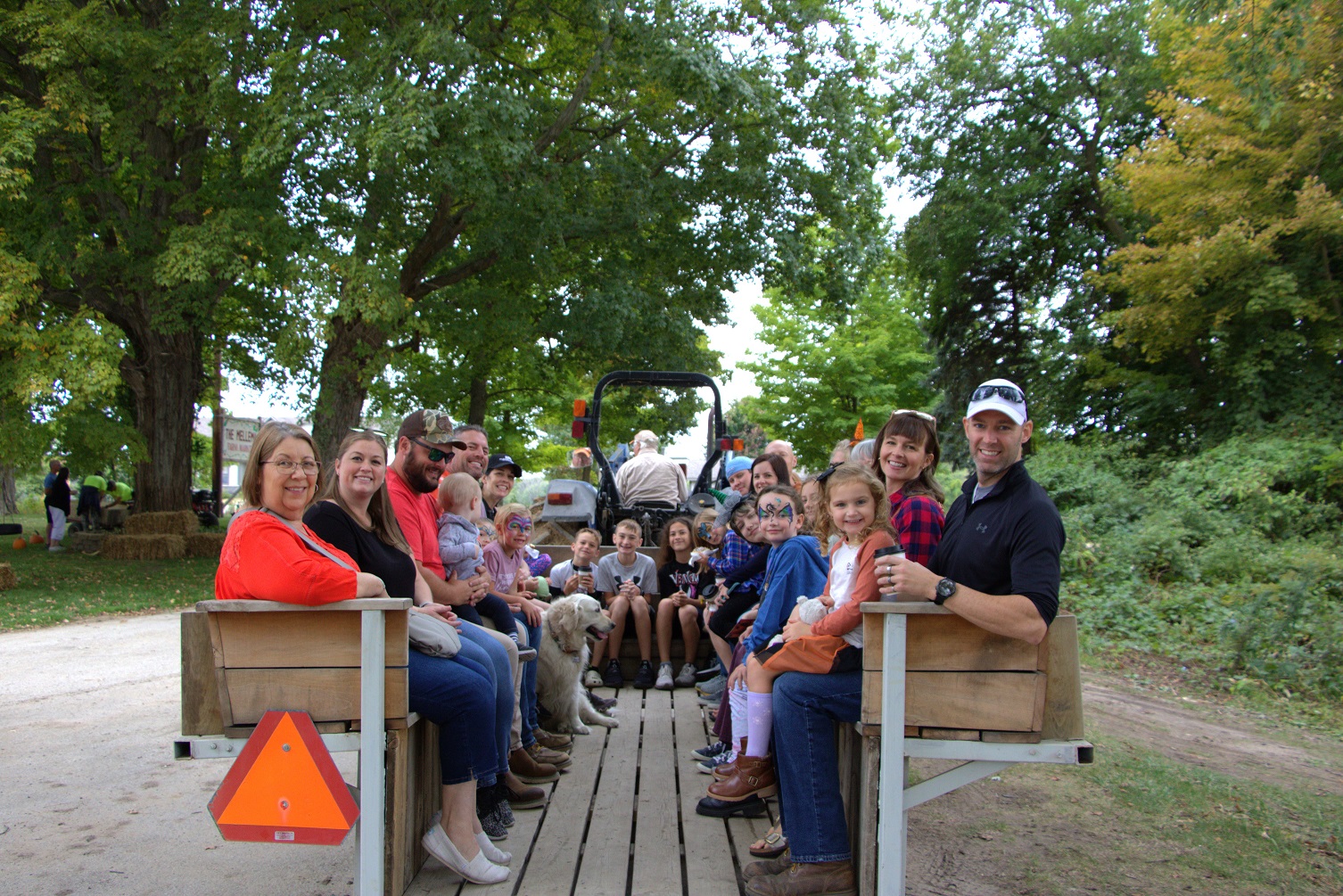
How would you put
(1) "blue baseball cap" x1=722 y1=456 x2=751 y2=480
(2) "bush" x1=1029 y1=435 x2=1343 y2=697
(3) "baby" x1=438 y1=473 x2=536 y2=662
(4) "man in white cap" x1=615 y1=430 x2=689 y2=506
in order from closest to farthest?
1. (3) "baby" x1=438 y1=473 x2=536 y2=662
2. (1) "blue baseball cap" x1=722 y1=456 x2=751 y2=480
3. (2) "bush" x1=1029 y1=435 x2=1343 y2=697
4. (4) "man in white cap" x1=615 y1=430 x2=689 y2=506

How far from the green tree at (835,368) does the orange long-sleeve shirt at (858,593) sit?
28499 mm

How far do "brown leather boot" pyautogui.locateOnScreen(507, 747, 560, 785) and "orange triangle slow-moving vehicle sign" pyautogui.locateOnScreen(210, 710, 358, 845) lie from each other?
185 cm

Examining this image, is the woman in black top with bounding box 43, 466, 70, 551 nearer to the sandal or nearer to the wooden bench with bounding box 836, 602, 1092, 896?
the sandal

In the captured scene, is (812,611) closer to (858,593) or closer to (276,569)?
(858,593)

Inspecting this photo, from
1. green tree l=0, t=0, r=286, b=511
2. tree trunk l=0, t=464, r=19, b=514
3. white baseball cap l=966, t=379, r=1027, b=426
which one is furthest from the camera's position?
tree trunk l=0, t=464, r=19, b=514

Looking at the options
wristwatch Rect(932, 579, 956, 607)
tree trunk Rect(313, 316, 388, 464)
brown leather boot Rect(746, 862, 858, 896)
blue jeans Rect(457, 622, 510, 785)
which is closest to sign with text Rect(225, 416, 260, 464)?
tree trunk Rect(313, 316, 388, 464)

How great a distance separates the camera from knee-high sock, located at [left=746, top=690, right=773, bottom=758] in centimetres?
421

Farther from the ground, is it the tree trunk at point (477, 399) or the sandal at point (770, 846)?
the tree trunk at point (477, 399)

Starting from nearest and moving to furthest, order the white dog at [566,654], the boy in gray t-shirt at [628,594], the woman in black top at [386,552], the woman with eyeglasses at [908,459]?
the woman in black top at [386,552] → the woman with eyeglasses at [908,459] → the white dog at [566,654] → the boy in gray t-shirt at [628,594]

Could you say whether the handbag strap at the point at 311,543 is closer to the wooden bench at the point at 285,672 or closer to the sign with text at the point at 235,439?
the wooden bench at the point at 285,672

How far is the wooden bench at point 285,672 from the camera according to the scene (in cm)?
328

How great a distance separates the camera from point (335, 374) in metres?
16.7

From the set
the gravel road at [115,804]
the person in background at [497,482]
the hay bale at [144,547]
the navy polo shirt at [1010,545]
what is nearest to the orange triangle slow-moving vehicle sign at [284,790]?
the gravel road at [115,804]

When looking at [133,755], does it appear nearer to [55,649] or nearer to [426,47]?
[55,649]
